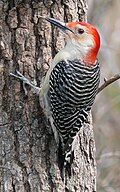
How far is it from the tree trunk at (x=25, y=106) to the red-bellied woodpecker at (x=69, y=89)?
0.09 m

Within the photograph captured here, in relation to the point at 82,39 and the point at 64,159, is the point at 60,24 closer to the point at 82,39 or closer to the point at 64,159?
the point at 82,39

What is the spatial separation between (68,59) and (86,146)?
0.73m

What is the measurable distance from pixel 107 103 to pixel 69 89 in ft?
11.9

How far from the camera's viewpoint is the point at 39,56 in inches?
194

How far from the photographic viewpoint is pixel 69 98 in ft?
15.9

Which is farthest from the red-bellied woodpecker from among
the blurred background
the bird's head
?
the blurred background

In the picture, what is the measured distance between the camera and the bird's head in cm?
486

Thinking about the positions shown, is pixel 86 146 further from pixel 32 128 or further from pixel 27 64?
pixel 27 64

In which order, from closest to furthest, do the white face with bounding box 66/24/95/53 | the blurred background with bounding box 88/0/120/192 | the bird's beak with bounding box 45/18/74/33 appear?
the bird's beak with bounding box 45/18/74/33 < the white face with bounding box 66/24/95/53 < the blurred background with bounding box 88/0/120/192

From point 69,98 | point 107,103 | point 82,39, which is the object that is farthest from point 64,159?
point 107,103

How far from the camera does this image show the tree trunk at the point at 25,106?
4.88 meters

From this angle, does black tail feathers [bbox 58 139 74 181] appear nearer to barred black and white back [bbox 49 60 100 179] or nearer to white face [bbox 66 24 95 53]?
barred black and white back [bbox 49 60 100 179]

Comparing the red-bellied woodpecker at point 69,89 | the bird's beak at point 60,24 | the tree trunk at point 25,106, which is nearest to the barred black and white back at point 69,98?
the red-bellied woodpecker at point 69,89

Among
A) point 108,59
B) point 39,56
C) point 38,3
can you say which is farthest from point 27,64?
point 108,59
